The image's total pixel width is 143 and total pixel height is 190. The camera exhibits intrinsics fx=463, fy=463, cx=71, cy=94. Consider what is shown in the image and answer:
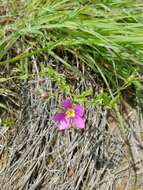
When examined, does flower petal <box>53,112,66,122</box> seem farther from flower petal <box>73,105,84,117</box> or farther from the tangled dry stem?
the tangled dry stem

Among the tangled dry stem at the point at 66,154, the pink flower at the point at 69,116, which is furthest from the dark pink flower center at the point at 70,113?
the tangled dry stem at the point at 66,154

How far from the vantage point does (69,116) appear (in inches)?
62.5

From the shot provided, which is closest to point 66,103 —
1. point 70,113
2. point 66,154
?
point 70,113

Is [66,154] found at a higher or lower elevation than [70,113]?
lower

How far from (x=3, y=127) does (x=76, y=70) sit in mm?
366

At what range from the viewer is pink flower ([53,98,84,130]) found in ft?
5.18

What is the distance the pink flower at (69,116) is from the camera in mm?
1578

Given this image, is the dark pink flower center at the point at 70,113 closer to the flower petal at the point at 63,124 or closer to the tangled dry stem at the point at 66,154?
the flower petal at the point at 63,124

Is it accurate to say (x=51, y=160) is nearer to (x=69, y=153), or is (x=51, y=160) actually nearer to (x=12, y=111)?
(x=69, y=153)

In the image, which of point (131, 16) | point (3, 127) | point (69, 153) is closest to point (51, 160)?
point (69, 153)

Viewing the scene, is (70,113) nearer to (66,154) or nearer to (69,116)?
(69,116)

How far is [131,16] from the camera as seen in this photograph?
1.88 metres

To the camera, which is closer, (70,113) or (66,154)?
(70,113)

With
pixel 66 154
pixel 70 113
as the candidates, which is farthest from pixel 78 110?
pixel 66 154
